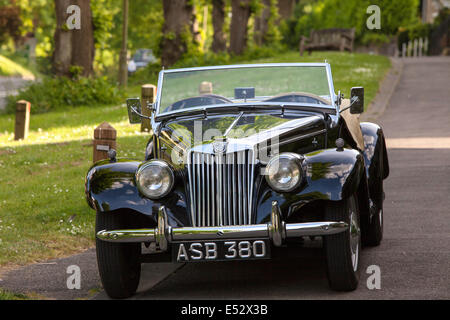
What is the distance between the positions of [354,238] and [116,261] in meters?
1.70

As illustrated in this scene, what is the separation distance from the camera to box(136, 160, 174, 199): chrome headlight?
6070 mm

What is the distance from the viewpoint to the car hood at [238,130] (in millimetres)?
6199

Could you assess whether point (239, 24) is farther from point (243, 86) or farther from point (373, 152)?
point (373, 152)

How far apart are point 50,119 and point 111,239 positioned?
15.1 meters

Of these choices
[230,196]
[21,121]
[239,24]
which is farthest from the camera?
[239,24]

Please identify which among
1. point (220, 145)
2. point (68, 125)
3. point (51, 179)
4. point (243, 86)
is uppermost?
point (243, 86)

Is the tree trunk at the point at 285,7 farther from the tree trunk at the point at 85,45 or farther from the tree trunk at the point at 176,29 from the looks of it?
the tree trunk at the point at 85,45

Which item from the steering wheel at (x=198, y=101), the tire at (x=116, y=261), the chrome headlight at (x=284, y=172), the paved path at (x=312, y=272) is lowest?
the paved path at (x=312, y=272)

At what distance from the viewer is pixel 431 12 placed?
63.8m

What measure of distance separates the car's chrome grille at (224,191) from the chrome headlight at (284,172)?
151 mm

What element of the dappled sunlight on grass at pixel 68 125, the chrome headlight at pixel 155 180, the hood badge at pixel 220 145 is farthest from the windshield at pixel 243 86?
the dappled sunlight on grass at pixel 68 125

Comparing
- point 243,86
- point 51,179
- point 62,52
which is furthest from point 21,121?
point 243,86

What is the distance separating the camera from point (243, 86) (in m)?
7.77

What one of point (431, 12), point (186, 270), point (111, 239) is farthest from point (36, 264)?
point (431, 12)
